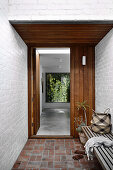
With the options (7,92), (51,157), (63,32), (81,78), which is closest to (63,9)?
(63,32)

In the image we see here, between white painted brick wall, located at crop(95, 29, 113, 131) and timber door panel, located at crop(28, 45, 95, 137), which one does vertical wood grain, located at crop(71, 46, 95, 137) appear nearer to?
timber door panel, located at crop(28, 45, 95, 137)

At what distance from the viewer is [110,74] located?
290cm

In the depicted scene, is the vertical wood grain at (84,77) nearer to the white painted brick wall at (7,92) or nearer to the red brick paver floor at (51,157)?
the red brick paver floor at (51,157)

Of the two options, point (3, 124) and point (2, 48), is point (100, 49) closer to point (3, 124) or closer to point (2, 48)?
point (2, 48)

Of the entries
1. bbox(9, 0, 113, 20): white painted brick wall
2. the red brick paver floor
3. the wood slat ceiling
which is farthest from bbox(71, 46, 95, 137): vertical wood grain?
bbox(9, 0, 113, 20): white painted brick wall

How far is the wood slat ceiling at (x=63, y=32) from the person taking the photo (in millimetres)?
2717

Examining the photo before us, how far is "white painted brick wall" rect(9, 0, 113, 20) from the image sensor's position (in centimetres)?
254

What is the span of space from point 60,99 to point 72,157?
728cm

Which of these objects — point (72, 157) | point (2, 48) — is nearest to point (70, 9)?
point (2, 48)

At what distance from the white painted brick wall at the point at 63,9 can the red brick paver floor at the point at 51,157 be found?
253cm

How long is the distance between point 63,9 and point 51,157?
9.00 ft

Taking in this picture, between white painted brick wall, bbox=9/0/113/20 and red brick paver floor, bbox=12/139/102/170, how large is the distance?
2.53m

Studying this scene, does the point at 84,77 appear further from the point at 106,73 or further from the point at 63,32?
the point at 63,32

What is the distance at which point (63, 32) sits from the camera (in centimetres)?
300
